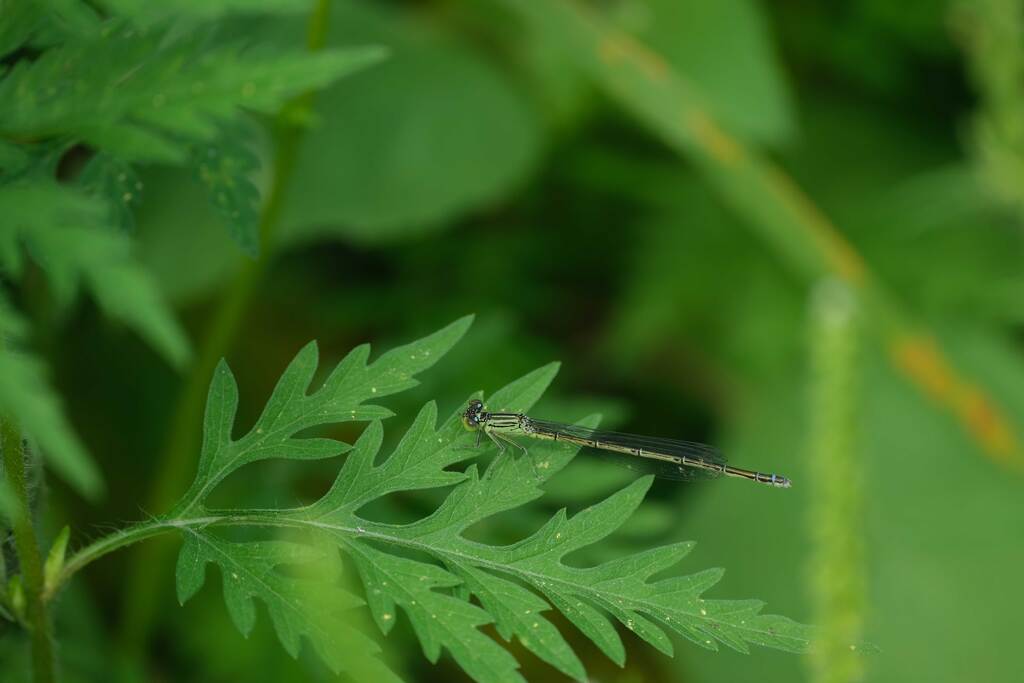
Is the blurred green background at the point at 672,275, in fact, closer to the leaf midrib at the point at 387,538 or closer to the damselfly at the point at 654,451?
the damselfly at the point at 654,451

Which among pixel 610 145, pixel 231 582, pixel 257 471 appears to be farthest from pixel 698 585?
pixel 610 145

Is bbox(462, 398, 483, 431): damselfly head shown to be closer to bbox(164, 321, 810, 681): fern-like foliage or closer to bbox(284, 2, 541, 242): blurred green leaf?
bbox(164, 321, 810, 681): fern-like foliage

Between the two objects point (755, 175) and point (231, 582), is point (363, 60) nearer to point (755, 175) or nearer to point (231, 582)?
point (231, 582)

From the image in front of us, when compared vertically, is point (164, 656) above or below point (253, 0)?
below

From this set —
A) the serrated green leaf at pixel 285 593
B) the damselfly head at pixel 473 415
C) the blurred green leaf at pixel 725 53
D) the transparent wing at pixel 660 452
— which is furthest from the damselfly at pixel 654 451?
the blurred green leaf at pixel 725 53

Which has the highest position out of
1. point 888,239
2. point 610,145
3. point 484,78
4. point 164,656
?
point 888,239

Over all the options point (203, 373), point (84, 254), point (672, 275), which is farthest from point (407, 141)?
point (84, 254)

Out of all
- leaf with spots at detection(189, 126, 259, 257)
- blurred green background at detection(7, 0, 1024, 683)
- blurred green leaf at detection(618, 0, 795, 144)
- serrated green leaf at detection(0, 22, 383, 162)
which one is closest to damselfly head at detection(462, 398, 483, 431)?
leaf with spots at detection(189, 126, 259, 257)
